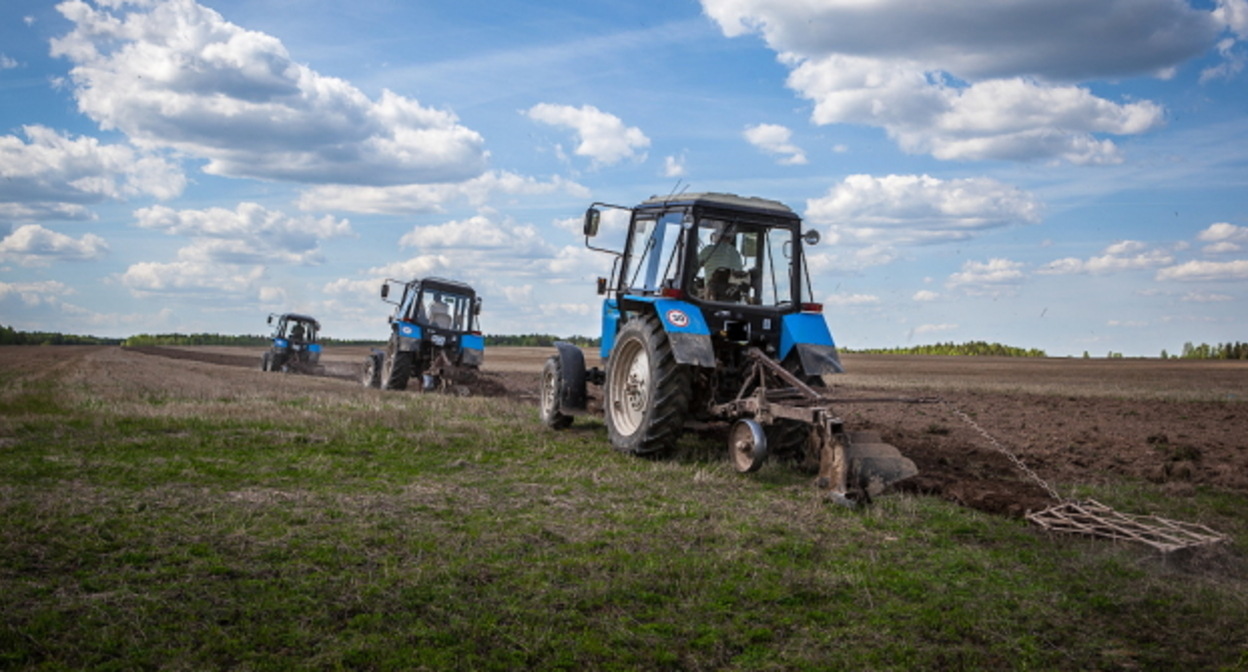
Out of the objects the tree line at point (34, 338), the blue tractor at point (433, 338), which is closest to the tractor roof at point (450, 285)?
the blue tractor at point (433, 338)

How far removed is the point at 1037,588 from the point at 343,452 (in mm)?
6142

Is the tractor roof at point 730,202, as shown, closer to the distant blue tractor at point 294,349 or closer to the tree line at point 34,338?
the distant blue tractor at point 294,349

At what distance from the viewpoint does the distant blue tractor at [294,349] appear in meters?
28.3

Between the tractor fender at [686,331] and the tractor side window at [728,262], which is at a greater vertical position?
the tractor side window at [728,262]

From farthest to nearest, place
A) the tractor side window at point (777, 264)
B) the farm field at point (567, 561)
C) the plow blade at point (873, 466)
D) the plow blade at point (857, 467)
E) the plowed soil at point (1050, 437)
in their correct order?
the tractor side window at point (777, 264)
the plowed soil at point (1050, 437)
the plow blade at point (873, 466)
the plow blade at point (857, 467)
the farm field at point (567, 561)

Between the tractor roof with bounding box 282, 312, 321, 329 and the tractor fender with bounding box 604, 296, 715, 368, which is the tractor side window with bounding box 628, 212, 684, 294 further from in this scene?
the tractor roof with bounding box 282, 312, 321, 329

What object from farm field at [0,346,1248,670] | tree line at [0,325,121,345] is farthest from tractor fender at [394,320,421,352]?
tree line at [0,325,121,345]

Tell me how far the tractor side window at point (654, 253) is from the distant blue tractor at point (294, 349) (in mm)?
20823

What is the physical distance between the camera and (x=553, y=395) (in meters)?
10.6

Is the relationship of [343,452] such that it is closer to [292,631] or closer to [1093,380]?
[292,631]

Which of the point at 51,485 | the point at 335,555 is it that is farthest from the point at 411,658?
the point at 51,485

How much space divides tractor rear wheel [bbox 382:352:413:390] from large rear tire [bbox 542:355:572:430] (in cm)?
797

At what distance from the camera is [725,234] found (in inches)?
351

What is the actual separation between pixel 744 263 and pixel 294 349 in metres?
22.7
